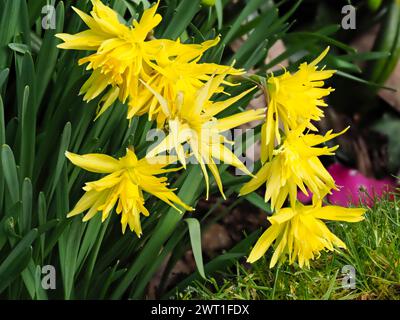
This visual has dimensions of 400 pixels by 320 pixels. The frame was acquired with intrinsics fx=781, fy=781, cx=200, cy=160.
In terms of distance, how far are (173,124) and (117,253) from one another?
0.50 metres

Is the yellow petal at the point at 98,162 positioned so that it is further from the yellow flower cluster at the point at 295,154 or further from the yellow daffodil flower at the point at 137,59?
the yellow flower cluster at the point at 295,154

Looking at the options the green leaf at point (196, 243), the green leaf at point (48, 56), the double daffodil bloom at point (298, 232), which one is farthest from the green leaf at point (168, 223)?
the green leaf at point (48, 56)

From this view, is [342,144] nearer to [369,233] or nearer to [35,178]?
[369,233]

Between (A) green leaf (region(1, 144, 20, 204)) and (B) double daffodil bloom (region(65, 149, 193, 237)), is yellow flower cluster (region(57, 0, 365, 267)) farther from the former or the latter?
(A) green leaf (region(1, 144, 20, 204))

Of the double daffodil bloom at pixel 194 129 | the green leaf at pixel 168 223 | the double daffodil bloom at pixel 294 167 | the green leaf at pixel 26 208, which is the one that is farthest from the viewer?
the green leaf at pixel 168 223

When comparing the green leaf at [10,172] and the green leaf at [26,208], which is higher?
the green leaf at [10,172]

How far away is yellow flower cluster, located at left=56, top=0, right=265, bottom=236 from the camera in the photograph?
1.09 m

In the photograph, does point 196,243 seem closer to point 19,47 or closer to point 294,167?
point 294,167

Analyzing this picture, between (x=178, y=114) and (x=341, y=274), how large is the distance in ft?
1.94

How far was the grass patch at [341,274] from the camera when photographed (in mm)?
1478

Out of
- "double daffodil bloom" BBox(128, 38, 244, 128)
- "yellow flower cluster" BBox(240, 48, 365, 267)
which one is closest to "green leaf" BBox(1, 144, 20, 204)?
"double daffodil bloom" BBox(128, 38, 244, 128)

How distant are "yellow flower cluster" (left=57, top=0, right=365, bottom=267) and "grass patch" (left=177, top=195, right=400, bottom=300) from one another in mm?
222

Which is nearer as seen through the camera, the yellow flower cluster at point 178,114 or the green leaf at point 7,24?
the yellow flower cluster at point 178,114

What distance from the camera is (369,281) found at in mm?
1493
